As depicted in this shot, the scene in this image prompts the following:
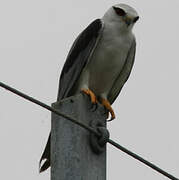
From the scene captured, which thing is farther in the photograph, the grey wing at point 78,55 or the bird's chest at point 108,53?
the bird's chest at point 108,53

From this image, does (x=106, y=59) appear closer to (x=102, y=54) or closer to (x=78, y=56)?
(x=102, y=54)

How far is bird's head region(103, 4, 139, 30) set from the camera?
594 centimetres

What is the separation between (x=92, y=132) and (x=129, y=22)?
2783mm

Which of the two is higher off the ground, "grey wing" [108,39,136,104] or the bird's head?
the bird's head

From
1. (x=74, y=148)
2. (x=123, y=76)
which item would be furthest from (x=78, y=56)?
(x=74, y=148)

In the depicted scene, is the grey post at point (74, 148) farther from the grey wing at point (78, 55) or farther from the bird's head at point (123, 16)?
the bird's head at point (123, 16)

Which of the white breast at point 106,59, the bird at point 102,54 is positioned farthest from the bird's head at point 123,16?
the white breast at point 106,59

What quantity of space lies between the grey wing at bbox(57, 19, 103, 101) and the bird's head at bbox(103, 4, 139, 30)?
16 cm

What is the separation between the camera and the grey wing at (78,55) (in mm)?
5629

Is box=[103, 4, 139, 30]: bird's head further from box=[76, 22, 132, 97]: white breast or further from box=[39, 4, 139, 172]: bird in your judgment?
box=[76, 22, 132, 97]: white breast

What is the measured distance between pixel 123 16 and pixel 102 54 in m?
0.51

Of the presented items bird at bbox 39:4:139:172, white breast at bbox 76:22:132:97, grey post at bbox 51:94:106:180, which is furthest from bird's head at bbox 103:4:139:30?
grey post at bbox 51:94:106:180

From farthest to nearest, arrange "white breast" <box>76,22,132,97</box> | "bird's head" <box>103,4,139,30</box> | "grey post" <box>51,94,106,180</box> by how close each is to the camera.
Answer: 1. "bird's head" <box>103,4,139,30</box>
2. "white breast" <box>76,22,132,97</box>
3. "grey post" <box>51,94,106,180</box>

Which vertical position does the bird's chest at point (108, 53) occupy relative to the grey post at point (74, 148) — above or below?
above
